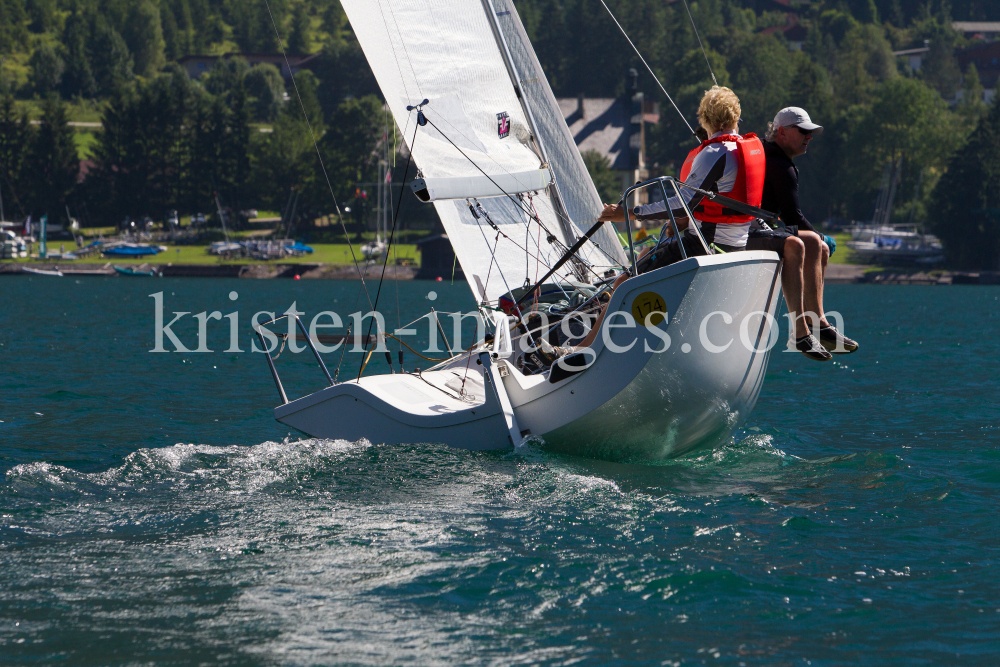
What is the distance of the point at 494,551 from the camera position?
5.62 m

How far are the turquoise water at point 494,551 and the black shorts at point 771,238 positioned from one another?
1.62m

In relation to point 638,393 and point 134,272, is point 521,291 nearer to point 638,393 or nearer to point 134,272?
point 638,393

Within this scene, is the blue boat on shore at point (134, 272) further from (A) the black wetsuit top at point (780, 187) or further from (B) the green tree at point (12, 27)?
(B) the green tree at point (12, 27)

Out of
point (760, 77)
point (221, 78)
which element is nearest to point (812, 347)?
point (760, 77)

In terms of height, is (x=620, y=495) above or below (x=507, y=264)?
below

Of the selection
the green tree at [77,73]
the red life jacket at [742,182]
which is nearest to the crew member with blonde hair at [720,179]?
the red life jacket at [742,182]

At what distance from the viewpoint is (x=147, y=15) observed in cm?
15538

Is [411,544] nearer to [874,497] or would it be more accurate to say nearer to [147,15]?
[874,497]

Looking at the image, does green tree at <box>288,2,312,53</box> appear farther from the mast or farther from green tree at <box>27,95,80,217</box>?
the mast

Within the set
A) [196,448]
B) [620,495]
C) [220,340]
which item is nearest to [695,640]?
[620,495]

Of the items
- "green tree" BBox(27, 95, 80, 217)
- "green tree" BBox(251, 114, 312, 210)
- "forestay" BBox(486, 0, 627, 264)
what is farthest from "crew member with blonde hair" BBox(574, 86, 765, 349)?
"green tree" BBox(27, 95, 80, 217)

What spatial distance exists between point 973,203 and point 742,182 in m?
63.3

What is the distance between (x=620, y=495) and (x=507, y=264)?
4114 mm

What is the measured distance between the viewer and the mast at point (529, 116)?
31.5ft
